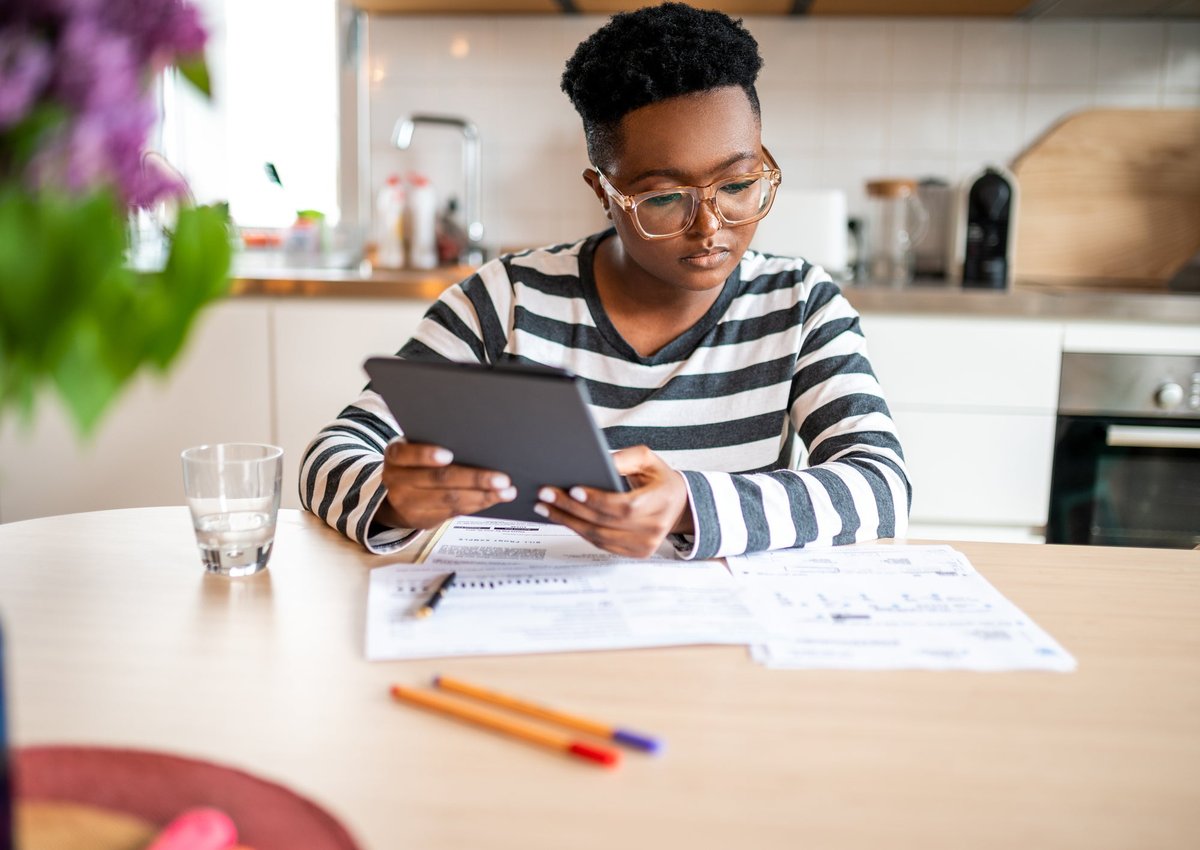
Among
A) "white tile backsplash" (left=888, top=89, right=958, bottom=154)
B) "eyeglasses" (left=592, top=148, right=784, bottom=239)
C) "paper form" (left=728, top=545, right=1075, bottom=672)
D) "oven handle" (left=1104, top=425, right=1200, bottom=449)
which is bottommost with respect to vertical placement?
"oven handle" (left=1104, top=425, right=1200, bottom=449)

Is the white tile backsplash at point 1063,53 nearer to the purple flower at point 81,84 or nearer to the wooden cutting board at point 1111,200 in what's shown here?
the wooden cutting board at point 1111,200

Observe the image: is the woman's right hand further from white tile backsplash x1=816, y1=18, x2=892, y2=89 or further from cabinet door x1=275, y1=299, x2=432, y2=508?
white tile backsplash x1=816, y1=18, x2=892, y2=89

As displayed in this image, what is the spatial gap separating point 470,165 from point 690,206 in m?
1.62

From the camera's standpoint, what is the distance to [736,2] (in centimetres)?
248

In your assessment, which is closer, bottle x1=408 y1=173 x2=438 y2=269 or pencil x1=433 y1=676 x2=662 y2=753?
pencil x1=433 y1=676 x2=662 y2=753

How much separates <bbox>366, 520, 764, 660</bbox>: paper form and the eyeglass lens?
402mm

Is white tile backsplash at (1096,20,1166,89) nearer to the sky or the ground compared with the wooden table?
nearer to the sky

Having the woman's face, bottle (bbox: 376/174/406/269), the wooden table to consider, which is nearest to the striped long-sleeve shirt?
the woman's face

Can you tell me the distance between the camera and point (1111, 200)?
2510mm

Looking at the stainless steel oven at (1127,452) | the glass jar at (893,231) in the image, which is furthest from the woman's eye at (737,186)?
the glass jar at (893,231)

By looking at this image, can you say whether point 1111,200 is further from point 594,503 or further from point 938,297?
point 594,503

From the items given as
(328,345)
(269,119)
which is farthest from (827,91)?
(269,119)

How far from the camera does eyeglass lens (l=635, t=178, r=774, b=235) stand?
117 cm

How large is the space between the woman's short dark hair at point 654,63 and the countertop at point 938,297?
86 centimetres
